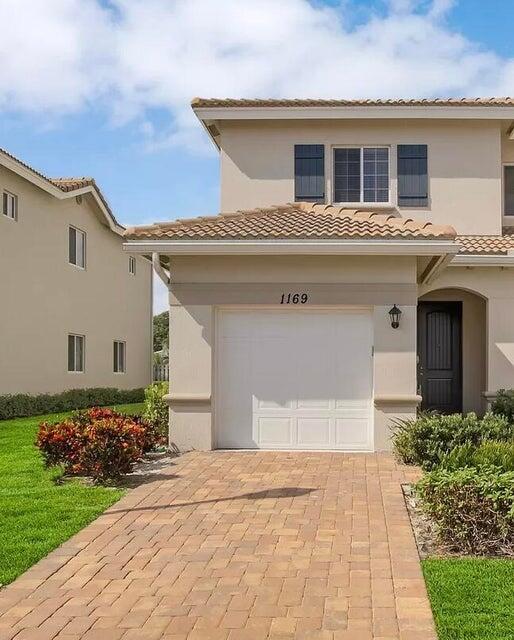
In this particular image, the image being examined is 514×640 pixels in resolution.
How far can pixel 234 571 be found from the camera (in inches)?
255

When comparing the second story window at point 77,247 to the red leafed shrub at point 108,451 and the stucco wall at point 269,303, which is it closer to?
the stucco wall at point 269,303

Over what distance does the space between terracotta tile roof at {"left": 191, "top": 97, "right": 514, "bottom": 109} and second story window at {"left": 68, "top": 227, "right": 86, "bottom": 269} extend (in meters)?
8.93

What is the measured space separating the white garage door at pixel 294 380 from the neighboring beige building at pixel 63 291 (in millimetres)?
9037

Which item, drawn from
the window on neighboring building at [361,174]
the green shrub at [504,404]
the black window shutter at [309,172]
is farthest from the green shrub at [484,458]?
the black window shutter at [309,172]

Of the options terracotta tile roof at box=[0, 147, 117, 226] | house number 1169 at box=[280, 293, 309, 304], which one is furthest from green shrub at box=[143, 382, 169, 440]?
terracotta tile roof at box=[0, 147, 117, 226]

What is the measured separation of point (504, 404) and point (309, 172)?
21.6 ft

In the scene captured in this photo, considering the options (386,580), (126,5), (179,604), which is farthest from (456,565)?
(126,5)

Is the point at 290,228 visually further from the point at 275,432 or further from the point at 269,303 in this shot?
the point at 275,432

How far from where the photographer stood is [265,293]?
12984 millimetres

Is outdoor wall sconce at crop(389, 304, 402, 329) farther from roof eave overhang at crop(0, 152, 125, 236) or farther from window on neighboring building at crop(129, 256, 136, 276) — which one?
window on neighboring building at crop(129, 256, 136, 276)

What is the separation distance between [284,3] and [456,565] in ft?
21.9

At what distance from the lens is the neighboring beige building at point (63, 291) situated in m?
20.6

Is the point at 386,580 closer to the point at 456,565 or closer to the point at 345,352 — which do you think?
the point at 456,565

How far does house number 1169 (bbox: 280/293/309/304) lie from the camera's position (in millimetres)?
12953
